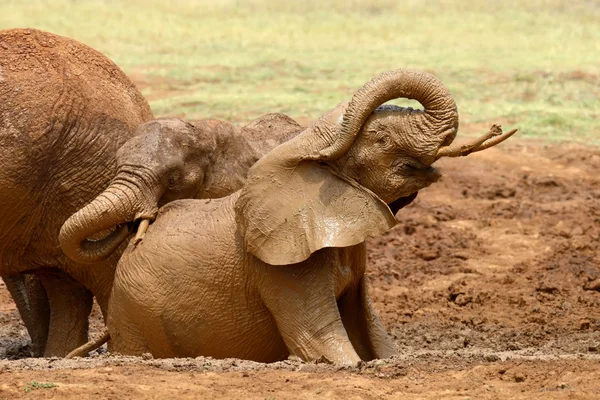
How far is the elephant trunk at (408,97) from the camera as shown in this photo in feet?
25.8

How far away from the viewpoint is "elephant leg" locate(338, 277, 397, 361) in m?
8.86

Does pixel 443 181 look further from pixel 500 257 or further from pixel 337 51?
pixel 337 51

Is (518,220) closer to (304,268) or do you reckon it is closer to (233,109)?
(233,109)

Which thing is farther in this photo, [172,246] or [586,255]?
[586,255]

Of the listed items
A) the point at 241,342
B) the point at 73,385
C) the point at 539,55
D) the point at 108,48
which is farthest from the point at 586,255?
the point at 108,48

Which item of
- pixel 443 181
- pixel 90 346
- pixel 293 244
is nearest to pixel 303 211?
pixel 293 244

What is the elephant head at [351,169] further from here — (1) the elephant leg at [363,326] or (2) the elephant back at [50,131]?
(2) the elephant back at [50,131]

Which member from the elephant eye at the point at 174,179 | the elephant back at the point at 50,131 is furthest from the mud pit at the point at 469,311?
the elephant eye at the point at 174,179

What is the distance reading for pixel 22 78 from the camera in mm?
9492

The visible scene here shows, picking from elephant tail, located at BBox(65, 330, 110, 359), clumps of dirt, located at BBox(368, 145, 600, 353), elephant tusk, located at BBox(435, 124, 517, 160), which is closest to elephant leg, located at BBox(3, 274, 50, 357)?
elephant tail, located at BBox(65, 330, 110, 359)

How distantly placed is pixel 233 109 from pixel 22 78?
7.28 metres

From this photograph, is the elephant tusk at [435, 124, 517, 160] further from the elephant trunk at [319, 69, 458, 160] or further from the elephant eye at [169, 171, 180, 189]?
the elephant eye at [169, 171, 180, 189]

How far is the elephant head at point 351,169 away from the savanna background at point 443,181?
0.71 metres

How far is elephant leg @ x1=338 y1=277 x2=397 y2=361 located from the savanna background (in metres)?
0.36
